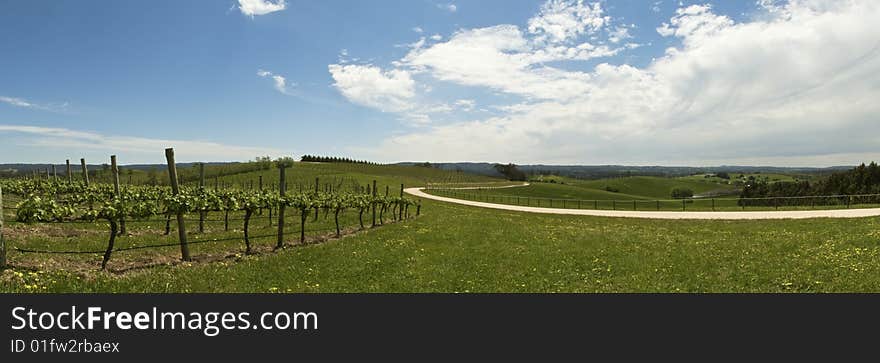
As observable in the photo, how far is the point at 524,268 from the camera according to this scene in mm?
12359

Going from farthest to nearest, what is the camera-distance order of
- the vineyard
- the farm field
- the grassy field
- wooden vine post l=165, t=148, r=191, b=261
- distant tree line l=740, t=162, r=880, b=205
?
distant tree line l=740, t=162, r=880, b=205, wooden vine post l=165, t=148, r=191, b=261, the vineyard, the farm field, the grassy field

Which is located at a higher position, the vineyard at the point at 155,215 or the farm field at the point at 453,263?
the vineyard at the point at 155,215

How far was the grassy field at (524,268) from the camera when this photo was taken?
9641mm

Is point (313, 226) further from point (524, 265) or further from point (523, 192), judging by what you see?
point (523, 192)

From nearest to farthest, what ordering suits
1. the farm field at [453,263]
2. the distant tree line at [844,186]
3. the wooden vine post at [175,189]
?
1. the farm field at [453,263]
2. the wooden vine post at [175,189]
3. the distant tree line at [844,186]

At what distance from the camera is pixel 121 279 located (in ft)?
31.6

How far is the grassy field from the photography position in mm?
9641

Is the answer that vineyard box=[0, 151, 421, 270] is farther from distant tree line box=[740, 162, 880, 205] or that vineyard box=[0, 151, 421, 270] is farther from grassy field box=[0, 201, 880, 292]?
distant tree line box=[740, 162, 880, 205]

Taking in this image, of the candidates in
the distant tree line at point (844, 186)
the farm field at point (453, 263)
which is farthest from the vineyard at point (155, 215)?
the distant tree line at point (844, 186)

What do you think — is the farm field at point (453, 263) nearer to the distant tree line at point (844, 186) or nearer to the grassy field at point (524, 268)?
the grassy field at point (524, 268)

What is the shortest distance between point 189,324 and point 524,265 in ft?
30.0

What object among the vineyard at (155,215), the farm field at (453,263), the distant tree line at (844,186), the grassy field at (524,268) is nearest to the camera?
the grassy field at (524,268)

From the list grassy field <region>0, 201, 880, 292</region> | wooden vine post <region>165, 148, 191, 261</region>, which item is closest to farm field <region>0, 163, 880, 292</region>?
grassy field <region>0, 201, 880, 292</region>

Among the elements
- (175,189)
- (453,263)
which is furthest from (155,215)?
(453,263)
